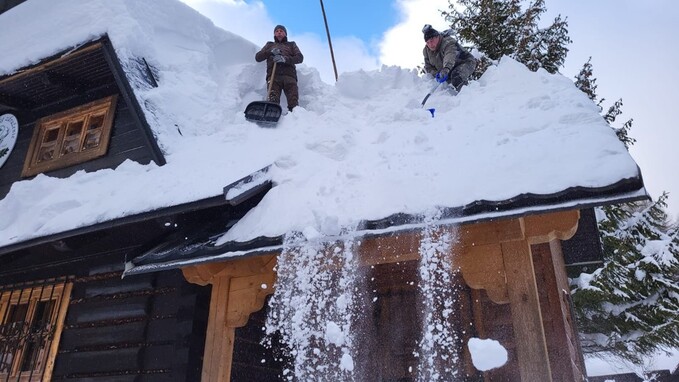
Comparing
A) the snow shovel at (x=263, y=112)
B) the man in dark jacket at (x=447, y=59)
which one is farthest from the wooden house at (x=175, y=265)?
the man in dark jacket at (x=447, y=59)

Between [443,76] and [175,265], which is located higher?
[443,76]

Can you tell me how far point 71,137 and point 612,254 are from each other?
11.4 m

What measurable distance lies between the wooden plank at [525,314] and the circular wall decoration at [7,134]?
289 inches

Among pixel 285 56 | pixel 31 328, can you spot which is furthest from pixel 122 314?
pixel 285 56

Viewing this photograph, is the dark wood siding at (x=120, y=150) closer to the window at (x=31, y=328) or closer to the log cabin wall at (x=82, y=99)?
the log cabin wall at (x=82, y=99)

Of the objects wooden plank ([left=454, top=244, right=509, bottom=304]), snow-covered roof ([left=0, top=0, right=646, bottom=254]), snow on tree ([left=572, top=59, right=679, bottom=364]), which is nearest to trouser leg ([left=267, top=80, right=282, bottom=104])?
snow-covered roof ([left=0, top=0, right=646, bottom=254])

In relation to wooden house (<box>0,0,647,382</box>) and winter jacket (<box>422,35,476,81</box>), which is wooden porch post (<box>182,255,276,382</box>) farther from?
winter jacket (<box>422,35,476,81</box>)

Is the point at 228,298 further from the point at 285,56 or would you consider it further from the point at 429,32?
the point at 429,32

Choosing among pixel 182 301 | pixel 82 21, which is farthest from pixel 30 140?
pixel 182 301

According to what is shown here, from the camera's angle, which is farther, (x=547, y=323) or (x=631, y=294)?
(x=631, y=294)

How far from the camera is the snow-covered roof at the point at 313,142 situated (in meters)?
3.25

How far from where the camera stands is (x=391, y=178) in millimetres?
3789

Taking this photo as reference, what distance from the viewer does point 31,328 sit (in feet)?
18.3

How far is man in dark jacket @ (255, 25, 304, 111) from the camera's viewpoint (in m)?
6.97
